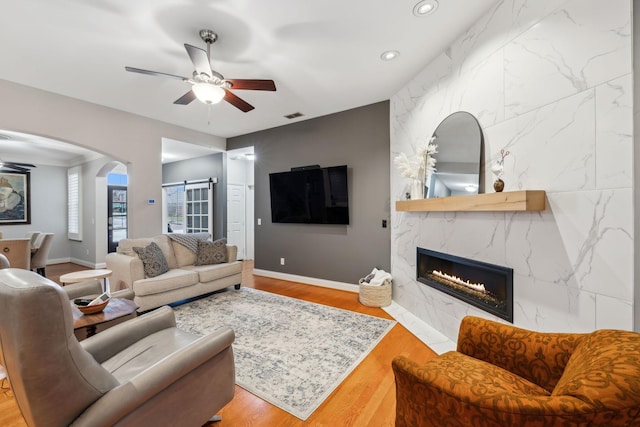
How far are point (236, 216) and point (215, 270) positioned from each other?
305 centimetres

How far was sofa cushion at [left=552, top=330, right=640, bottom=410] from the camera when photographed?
2.32 feet

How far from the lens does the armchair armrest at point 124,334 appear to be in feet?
Answer: 4.91

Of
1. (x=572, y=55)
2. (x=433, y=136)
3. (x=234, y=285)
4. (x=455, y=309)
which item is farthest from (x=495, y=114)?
(x=234, y=285)

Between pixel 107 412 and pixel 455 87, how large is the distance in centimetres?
329

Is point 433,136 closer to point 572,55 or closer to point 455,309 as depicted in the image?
point 572,55

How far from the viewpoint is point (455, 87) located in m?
2.57

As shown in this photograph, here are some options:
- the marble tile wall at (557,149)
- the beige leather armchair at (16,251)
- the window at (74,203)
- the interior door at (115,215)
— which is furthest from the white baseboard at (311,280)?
the window at (74,203)

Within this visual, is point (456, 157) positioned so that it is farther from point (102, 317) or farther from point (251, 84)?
point (102, 317)

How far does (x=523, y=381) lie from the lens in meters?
1.22

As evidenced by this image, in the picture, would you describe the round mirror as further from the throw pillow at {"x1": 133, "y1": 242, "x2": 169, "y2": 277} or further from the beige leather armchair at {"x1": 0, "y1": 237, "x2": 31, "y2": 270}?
the beige leather armchair at {"x1": 0, "y1": 237, "x2": 31, "y2": 270}

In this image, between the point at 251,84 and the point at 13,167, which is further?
the point at 13,167

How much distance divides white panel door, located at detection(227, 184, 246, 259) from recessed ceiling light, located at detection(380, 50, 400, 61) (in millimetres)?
4528

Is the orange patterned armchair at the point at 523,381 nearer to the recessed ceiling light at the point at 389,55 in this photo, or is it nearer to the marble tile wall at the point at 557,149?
the marble tile wall at the point at 557,149

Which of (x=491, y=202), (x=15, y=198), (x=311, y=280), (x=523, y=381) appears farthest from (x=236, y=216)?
(x=523, y=381)
